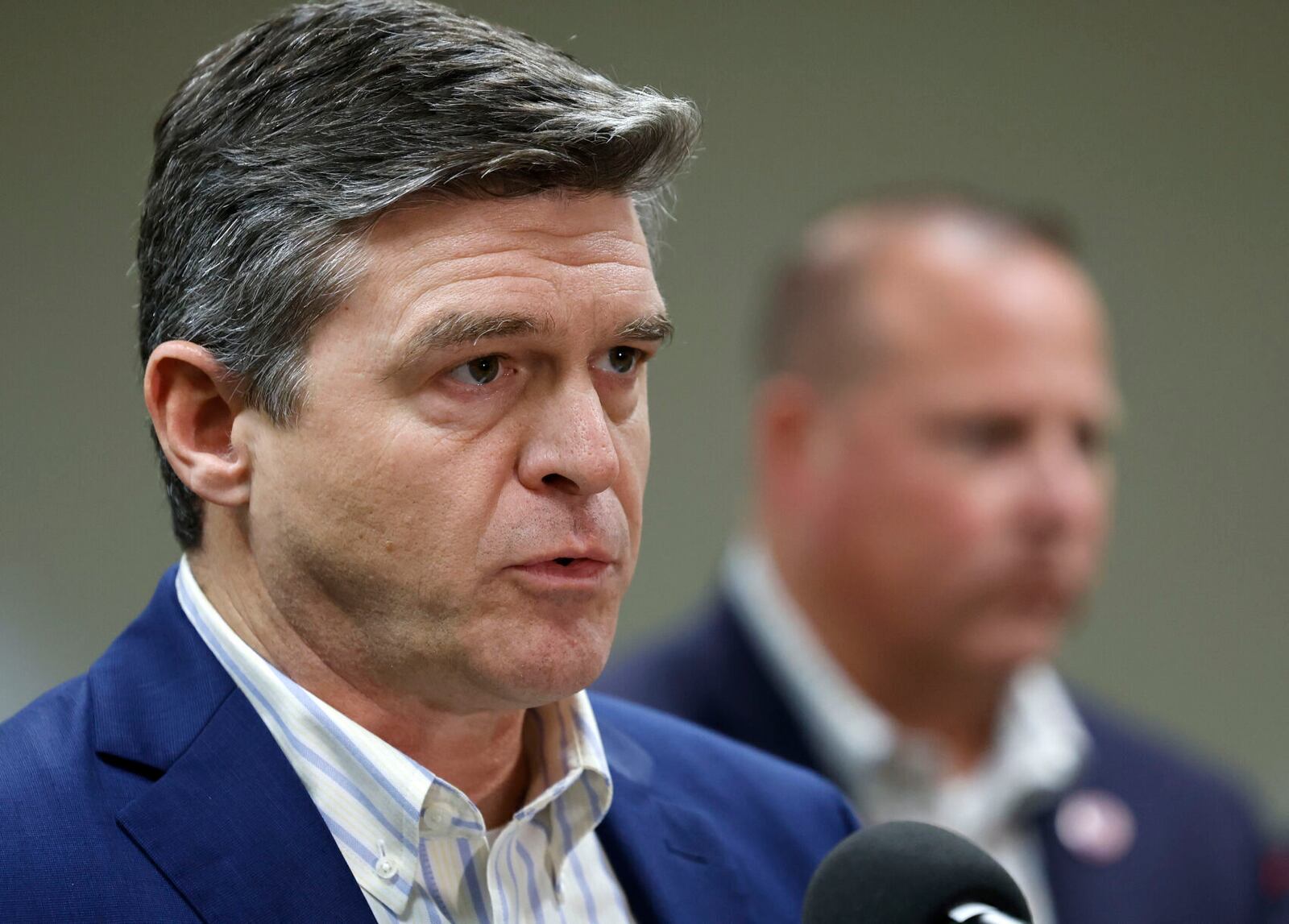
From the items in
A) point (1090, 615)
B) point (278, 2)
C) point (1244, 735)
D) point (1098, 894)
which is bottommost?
point (1244, 735)

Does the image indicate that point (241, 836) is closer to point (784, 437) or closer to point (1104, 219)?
point (784, 437)

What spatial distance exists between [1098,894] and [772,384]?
1.39 meters

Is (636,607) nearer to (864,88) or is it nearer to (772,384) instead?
(772,384)

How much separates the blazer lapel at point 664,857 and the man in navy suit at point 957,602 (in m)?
1.46

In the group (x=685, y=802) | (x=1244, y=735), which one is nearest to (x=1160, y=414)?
(x=1244, y=735)

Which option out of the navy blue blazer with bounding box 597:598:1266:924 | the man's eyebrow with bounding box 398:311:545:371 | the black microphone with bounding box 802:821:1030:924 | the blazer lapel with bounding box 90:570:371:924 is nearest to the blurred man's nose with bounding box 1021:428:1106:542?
the navy blue blazer with bounding box 597:598:1266:924

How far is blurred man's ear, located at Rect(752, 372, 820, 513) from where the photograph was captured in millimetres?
3945

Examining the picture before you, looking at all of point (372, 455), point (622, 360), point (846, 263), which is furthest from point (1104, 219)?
point (372, 455)

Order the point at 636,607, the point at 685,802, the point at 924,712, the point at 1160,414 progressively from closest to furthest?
the point at 685,802, the point at 924,712, the point at 636,607, the point at 1160,414

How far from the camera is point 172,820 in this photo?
161 centimetres

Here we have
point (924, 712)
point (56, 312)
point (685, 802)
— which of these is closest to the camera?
point (685, 802)

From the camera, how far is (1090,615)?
5.70 meters

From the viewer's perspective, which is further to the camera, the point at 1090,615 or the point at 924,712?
the point at 1090,615

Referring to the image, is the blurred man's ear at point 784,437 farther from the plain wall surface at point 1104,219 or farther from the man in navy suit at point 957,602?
the plain wall surface at point 1104,219
